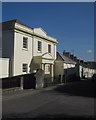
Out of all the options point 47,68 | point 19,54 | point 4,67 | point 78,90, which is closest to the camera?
point 78,90

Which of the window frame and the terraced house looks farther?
the window frame

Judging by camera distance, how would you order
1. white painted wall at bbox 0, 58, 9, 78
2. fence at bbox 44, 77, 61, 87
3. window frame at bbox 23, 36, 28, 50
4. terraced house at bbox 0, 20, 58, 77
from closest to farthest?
white painted wall at bbox 0, 58, 9, 78, fence at bbox 44, 77, 61, 87, terraced house at bbox 0, 20, 58, 77, window frame at bbox 23, 36, 28, 50

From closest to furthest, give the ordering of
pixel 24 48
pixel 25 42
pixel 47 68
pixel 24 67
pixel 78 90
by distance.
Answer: pixel 78 90
pixel 24 48
pixel 24 67
pixel 25 42
pixel 47 68

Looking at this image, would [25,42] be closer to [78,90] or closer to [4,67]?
[4,67]

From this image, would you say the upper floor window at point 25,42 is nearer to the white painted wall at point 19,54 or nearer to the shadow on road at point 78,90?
the white painted wall at point 19,54

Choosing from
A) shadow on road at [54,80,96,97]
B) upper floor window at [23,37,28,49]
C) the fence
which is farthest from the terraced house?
A: shadow on road at [54,80,96,97]

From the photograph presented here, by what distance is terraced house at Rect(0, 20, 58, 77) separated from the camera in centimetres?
2692

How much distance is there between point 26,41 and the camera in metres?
29.6

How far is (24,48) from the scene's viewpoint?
2895cm

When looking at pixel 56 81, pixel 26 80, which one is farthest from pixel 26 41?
pixel 26 80

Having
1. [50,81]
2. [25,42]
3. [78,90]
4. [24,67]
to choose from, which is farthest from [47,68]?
[78,90]

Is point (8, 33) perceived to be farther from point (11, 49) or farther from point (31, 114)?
point (31, 114)

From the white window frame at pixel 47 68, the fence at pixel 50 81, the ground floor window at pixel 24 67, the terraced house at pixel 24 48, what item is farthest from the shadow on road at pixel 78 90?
the white window frame at pixel 47 68

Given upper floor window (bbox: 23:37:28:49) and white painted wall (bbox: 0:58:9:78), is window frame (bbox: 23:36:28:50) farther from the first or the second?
white painted wall (bbox: 0:58:9:78)
